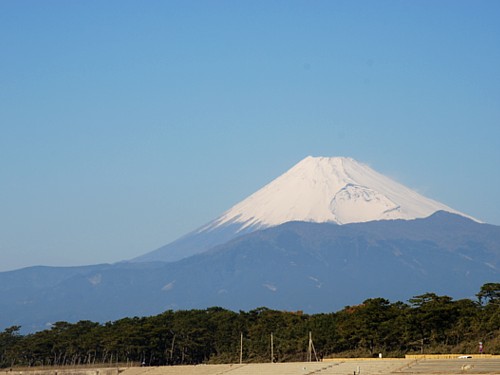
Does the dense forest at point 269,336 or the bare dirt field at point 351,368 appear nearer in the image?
the bare dirt field at point 351,368

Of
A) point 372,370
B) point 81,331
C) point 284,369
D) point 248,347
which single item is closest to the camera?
point 372,370

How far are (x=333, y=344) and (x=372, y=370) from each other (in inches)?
728

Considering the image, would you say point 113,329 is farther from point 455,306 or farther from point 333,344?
point 455,306

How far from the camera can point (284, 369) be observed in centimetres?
6781

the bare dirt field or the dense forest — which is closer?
the bare dirt field

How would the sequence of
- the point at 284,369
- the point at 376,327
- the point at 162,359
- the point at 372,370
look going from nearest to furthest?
the point at 372,370, the point at 284,369, the point at 376,327, the point at 162,359

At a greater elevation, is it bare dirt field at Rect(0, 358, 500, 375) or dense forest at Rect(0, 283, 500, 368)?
dense forest at Rect(0, 283, 500, 368)

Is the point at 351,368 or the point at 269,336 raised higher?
the point at 269,336

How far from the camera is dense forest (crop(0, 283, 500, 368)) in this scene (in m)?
75.5

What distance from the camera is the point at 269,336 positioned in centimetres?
8656

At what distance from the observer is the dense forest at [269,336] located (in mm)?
75500

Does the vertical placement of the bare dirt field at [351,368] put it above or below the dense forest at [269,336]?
below

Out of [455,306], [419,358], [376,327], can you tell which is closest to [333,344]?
[376,327]

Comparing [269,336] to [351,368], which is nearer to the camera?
[351,368]
